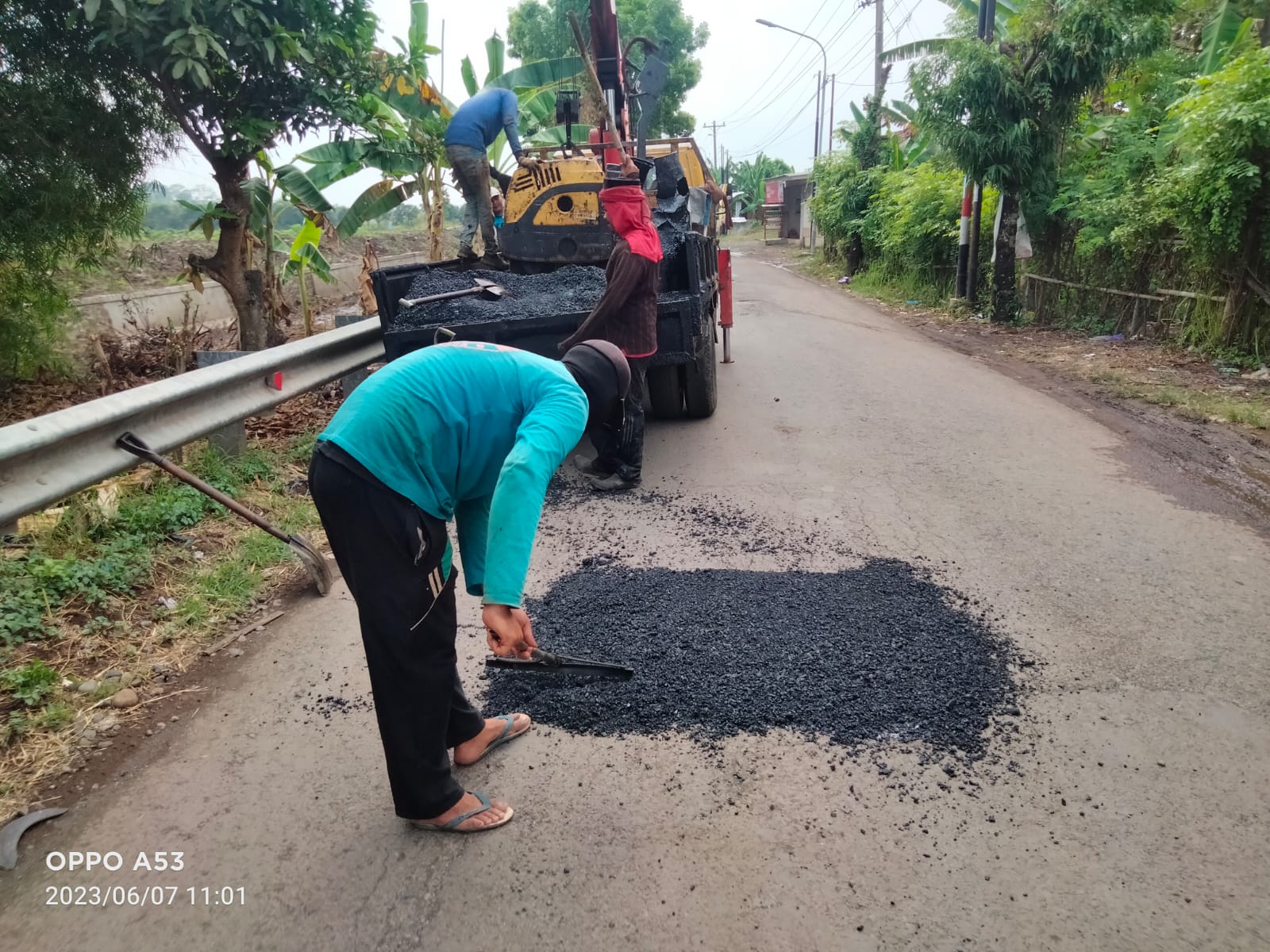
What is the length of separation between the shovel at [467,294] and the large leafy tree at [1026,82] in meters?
7.92

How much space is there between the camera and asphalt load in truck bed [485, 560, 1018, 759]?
2773mm

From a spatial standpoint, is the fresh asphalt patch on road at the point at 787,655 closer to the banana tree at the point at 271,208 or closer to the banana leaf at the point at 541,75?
the banana tree at the point at 271,208

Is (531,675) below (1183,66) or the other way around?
below

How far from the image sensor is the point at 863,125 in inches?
797

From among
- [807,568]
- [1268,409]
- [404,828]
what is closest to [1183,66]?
[1268,409]

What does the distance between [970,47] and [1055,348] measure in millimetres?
4115

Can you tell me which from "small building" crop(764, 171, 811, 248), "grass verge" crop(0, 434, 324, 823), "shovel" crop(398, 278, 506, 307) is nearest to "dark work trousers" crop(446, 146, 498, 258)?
"shovel" crop(398, 278, 506, 307)

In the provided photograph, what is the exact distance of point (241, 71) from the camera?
22.2ft

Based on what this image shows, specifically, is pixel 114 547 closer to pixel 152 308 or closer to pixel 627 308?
pixel 627 308

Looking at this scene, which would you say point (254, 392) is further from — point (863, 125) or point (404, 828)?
point (863, 125)

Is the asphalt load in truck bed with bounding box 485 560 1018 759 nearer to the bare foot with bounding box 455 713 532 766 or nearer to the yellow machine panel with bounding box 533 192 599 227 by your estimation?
the bare foot with bounding box 455 713 532 766

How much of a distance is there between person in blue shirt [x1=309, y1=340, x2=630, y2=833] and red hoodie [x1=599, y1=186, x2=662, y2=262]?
2.89 metres

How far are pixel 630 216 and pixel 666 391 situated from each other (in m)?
1.77

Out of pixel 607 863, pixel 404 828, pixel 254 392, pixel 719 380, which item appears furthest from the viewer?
pixel 719 380
